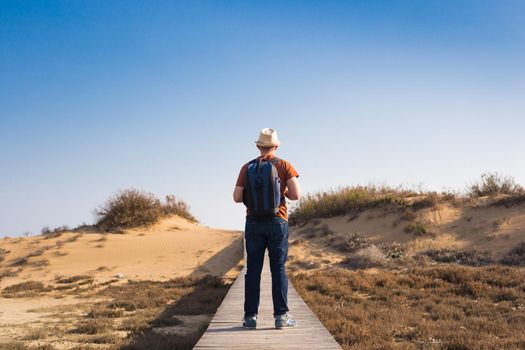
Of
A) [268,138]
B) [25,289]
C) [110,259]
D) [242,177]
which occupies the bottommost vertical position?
[25,289]

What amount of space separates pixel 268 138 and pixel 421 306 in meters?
6.43

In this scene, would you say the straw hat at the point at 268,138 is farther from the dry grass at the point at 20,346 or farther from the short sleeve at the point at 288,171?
the dry grass at the point at 20,346

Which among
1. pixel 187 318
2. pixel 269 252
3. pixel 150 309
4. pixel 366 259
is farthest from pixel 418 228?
pixel 269 252

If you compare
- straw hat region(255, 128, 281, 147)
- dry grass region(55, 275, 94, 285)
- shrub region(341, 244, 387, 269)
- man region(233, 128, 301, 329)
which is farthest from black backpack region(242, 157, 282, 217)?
dry grass region(55, 275, 94, 285)

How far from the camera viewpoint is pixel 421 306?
35.5ft

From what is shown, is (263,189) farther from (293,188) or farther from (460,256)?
(460,256)

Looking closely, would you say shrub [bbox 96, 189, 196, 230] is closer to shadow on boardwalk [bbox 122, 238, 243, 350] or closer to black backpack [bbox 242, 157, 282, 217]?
shadow on boardwalk [bbox 122, 238, 243, 350]

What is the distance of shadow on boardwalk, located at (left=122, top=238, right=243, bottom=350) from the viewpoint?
306 inches

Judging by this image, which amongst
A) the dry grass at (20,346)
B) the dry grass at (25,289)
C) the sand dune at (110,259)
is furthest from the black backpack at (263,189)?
the dry grass at (25,289)

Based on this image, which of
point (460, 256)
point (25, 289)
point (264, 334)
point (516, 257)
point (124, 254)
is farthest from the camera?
point (124, 254)

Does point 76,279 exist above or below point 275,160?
below

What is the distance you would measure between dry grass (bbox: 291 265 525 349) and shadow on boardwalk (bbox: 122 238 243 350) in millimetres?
2137

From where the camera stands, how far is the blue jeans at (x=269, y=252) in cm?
607

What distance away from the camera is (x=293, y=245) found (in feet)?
66.4
